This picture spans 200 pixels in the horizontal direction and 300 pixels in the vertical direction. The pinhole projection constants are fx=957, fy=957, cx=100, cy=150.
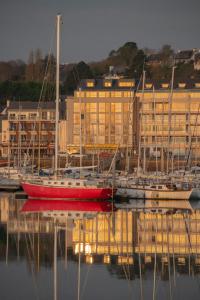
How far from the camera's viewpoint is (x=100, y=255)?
92.2 ft

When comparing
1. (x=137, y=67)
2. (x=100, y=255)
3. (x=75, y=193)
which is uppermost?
(x=137, y=67)

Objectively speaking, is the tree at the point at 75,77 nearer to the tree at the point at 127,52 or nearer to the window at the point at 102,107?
the tree at the point at 127,52

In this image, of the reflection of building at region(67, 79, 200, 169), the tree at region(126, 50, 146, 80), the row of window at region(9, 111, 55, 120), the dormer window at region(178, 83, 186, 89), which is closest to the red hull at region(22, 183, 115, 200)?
the reflection of building at region(67, 79, 200, 169)

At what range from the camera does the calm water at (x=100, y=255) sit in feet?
75.9

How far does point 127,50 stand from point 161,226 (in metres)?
121

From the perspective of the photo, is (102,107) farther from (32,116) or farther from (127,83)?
(32,116)

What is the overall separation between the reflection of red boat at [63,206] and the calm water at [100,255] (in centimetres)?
85

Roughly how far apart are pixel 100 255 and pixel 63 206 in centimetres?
1484

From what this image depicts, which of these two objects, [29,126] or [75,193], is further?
[29,126]

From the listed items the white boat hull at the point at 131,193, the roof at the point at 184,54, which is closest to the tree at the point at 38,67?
the roof at the point at 184,54

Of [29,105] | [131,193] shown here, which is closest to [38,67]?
[29,105]

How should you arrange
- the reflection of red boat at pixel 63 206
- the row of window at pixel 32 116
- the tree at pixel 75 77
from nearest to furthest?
1. the reflection of red boat at pixel 63 206
2. the row of window at pixel 32 116
3. the tree at pixel 75 77

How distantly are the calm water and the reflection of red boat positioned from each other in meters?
0.85


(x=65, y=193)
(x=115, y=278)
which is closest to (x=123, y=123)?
(x=65, y=193)
